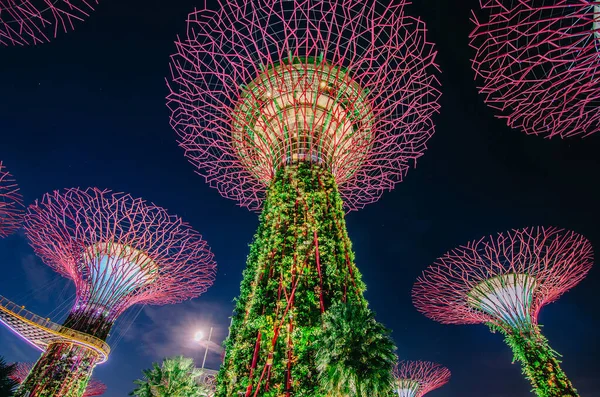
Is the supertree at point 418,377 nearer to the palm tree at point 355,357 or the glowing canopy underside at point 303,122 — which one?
the glowing canopy underside at point 303,122

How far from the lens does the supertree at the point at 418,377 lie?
118 ft

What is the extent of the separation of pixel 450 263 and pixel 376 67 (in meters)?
17.4

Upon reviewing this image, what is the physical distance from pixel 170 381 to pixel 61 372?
8355 mm

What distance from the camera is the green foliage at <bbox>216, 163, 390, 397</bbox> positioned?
10.0 meters

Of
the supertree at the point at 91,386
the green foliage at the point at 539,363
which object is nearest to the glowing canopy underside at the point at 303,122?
the green foliage at the point at 539,363

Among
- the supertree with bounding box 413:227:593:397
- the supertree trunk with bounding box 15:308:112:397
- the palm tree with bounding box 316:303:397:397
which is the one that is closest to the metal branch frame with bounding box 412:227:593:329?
the supertree with bounding box 413:227:593:397

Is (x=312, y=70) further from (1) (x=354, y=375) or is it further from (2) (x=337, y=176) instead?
(1) (x=354, y=375)

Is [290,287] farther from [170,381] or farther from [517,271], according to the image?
[517,271]

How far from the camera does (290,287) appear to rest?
38.8 ft

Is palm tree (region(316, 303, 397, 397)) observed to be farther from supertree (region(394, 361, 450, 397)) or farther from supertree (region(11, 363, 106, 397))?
supertree (region(11, 363, 106, 397))

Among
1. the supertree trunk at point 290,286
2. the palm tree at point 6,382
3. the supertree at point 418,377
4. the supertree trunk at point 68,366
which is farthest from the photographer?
the supertree at point 418,377

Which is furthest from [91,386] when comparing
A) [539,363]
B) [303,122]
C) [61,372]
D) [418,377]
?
[539,363]

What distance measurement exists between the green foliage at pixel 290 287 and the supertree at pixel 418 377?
31.3 metres

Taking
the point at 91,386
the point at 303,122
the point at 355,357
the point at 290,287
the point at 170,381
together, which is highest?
the point at 303,122
